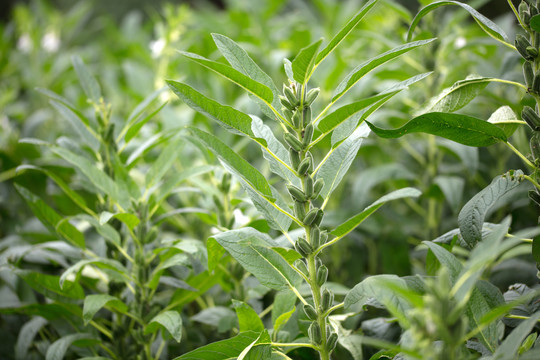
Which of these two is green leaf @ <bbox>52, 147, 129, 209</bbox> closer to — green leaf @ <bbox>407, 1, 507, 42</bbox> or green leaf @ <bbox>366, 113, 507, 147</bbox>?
green leaf @ <bbox>366, 113, 507, 147</bbox>

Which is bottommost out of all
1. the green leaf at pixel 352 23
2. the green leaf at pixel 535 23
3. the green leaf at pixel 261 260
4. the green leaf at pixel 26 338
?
the green leaf at pixel 26 338

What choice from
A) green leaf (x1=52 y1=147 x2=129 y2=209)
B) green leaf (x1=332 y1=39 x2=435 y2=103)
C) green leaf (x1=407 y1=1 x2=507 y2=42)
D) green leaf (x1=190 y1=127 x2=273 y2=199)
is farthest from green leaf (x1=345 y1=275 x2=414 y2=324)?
green leaf (x1=52 y1=147 x2=129 y2=209)

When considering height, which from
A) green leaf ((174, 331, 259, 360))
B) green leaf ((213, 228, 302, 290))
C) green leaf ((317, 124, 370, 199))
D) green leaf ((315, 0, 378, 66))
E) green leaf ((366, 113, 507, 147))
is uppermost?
green leaf ((315, 0, 378, 66))

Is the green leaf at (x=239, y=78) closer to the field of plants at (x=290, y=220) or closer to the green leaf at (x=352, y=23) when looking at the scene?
the field of plants at (x=290, y=220)

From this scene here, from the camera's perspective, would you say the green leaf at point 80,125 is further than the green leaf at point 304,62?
Yes

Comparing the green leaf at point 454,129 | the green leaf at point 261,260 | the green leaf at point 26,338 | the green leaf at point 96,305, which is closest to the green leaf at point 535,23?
the green leaf at point 454,129

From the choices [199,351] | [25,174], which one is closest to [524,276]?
[199,351]

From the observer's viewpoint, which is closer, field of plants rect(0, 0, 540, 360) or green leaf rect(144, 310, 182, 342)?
field of plants rect(0, 0, 540, 360)

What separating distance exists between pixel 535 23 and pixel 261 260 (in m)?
0.63

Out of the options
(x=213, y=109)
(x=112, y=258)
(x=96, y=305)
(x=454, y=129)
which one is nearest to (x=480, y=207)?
(x=454, y=129)

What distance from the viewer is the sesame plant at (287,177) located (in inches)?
31.9

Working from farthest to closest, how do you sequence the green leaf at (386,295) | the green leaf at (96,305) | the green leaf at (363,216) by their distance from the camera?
the green leaf at (96,305)
the green leaf at (363,216)
the green leaf at (386,295)

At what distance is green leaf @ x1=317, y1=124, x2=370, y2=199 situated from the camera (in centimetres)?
91

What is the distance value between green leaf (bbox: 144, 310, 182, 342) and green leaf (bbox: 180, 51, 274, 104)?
47 cm
